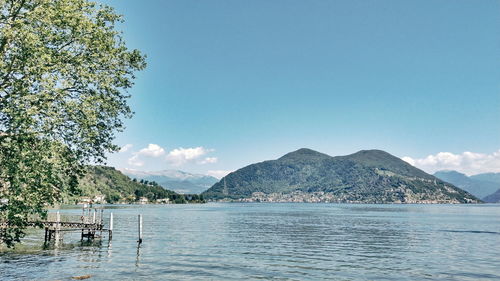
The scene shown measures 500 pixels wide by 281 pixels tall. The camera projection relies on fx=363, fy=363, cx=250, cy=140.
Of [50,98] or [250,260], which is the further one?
[250,260]

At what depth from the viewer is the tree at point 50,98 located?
1802 centimetres

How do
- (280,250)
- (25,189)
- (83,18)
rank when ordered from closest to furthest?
(25,189), (83,18), (280,250)

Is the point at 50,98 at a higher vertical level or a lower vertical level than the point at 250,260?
higher

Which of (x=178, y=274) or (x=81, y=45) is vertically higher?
(x=81, y=45)

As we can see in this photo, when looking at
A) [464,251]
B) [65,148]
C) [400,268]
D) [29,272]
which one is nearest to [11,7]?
[65,148]

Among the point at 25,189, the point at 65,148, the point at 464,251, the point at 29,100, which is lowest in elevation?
the point at 464,251

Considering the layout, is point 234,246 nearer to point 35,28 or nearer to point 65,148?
point 65,148

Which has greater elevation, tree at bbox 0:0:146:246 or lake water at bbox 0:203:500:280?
tree at bbox 0:0:146:246

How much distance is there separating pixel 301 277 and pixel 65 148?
20962 mm

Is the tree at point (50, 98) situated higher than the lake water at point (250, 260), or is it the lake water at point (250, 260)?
the tree at point (50, 98)

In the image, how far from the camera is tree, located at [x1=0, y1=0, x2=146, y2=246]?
709 inches

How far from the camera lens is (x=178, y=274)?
31.2 m

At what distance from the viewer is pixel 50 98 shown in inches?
753

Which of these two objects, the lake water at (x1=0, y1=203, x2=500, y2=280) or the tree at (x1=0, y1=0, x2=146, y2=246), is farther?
the lake water at (x1=0, y1=203, x2=500, y2=280)
